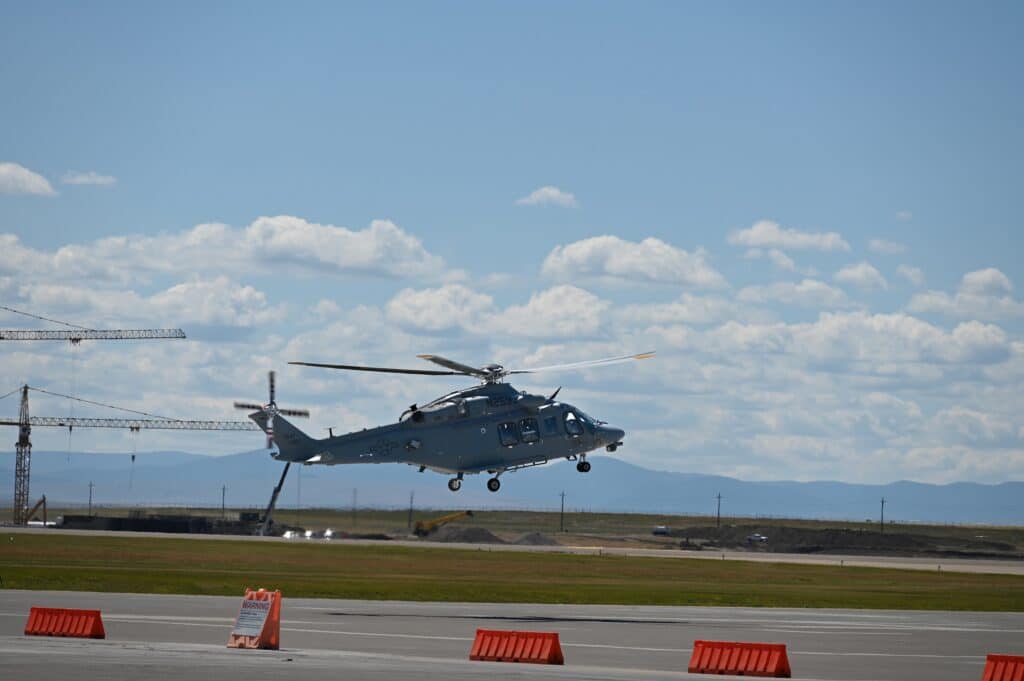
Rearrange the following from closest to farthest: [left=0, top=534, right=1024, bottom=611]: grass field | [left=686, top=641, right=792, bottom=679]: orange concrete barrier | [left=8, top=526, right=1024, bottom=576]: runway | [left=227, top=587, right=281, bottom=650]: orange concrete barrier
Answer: [left=686, top=641, right=792, bottom=679]: orange concrete barrier → [left=227, top=587, right=281, bottom=650]: orange concrete barrier → [left=0, top=534, right=1024, bottom=611]: grass field → [left=8, top=526, right=1024, bottom=576]: runway

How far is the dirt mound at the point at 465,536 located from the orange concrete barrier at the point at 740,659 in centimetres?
12733

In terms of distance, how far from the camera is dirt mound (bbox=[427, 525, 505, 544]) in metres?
175

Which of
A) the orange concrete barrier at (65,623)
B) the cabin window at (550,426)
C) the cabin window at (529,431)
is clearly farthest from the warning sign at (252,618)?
the cabin window at (550,426)

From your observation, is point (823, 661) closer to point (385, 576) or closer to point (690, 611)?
point (690, 611)

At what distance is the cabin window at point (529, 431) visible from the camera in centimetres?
7050

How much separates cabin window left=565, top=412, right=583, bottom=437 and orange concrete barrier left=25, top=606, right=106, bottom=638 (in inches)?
1016

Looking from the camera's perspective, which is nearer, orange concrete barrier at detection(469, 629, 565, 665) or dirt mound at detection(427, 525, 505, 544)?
orange concrete barrier at detection(469, 629, 565, 665)

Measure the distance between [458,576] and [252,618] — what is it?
59.4m

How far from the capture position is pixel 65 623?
51.0 meters

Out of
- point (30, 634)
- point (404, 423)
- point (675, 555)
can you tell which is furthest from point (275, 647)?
point (675, 555)

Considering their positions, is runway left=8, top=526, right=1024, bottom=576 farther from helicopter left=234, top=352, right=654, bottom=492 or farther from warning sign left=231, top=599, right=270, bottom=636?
warning sign left=231, top=599, right=270, bottom=636

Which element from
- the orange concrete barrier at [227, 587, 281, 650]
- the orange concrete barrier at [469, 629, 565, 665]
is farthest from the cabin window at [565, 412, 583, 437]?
the orange concrete barrier at [227, 587, 281, 650]

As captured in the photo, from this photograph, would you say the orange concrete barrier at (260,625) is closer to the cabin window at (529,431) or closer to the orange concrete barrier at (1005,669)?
the orange concrete barrier at (1005,669)

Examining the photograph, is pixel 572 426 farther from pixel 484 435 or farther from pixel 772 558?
pixel 772 558
